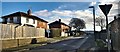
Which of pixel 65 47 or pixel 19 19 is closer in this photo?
pixel 65 47

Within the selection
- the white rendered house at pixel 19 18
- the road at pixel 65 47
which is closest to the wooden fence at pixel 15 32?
the road at pixel 65 47

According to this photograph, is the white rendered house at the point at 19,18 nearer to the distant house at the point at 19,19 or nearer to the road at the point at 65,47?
the distant house at the point at 19,19

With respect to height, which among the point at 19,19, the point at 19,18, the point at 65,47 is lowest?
the point at 65,47

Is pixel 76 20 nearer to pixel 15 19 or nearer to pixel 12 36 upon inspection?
pixel 15 19

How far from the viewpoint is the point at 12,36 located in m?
24.4

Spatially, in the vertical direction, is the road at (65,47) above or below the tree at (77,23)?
below

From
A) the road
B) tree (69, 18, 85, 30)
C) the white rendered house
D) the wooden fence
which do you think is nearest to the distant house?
the white rendered house

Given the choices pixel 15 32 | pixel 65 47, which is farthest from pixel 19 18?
pixel 65 47

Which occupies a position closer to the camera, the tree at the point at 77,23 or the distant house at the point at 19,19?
the distant house at the point at 19,19

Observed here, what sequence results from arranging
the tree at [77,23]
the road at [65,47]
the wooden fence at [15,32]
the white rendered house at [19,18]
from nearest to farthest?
the road at [65,47]
the wooden fence at [15,32]
the white rendered house at [19,18]
the tree at [77,23]

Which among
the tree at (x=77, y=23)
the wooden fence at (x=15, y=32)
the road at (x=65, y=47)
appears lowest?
the road at (x=65, y=47)

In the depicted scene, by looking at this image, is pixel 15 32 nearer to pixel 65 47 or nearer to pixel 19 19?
pixel 65 47

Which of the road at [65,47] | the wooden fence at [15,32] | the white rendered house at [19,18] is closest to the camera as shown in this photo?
the road at [65,47]

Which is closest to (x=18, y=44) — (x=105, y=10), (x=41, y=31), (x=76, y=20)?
(x=41, y=31)
